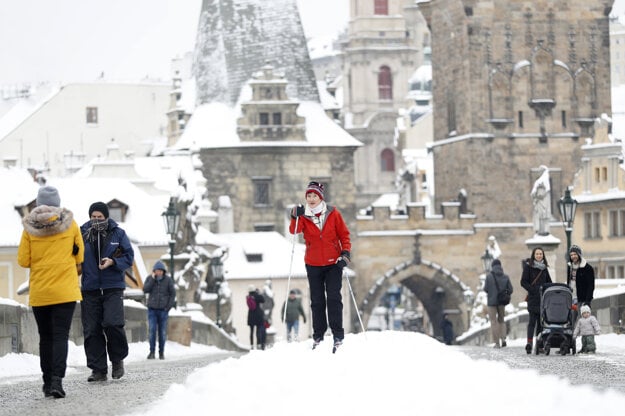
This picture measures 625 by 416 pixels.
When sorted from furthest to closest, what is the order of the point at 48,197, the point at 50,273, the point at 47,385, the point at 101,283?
the point at 101,283, the point at 48,197, the point at 50,273, the point at 47,385

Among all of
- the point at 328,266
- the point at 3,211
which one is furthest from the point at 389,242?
the point at 328,266

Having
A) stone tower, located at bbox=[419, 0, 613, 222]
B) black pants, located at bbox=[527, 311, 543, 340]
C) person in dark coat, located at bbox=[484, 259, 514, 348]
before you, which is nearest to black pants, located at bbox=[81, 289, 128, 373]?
black pants, located at bbox=[527, 311, 543, 340]

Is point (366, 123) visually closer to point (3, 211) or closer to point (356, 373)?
point (3, 211)

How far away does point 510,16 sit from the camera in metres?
70.1

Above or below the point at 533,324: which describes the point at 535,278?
above

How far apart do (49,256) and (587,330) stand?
27.4 ft

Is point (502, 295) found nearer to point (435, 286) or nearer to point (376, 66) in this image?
point (435, 286)

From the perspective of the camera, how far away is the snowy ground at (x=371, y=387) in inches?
456

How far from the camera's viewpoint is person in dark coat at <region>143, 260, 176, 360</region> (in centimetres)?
2381

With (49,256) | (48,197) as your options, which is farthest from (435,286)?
A: (49,256)

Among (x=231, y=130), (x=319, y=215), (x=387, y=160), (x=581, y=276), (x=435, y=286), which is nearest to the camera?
(x=319, y=215)

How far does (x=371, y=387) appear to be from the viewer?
41.4 ft

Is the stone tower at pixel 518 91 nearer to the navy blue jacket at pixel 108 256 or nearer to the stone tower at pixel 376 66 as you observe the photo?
the navy blue jacket at pixel 108 256

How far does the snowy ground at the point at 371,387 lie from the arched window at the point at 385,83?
117041mm
